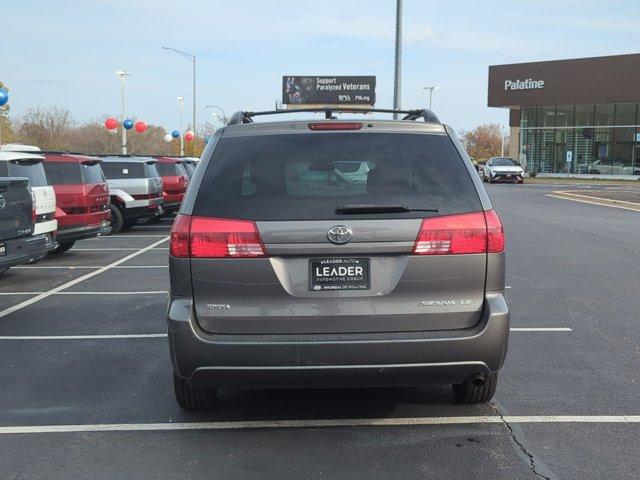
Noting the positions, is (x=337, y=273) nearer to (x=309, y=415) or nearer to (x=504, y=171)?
(x=309, y=415)

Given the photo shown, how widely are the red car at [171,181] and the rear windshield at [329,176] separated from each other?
15496mm

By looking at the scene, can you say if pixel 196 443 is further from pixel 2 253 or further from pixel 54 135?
pixel 54 135

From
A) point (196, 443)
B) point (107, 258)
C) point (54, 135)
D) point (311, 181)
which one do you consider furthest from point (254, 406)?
point (54, 135)

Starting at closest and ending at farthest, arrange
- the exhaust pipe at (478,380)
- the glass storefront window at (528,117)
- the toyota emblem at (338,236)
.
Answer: the toyota emblem at (338,236)
the exhaust pipe at (478,380)
the glass storefront window at (528,117)

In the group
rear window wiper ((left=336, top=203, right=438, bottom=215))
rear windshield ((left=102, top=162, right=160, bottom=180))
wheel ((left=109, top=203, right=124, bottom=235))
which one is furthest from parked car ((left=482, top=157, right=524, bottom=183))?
rear window wiper ((left=336, top=203, right=438, bottom=215))

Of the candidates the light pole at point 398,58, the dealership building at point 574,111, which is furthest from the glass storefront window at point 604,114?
the light pole at point 398,58

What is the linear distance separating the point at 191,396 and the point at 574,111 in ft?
163

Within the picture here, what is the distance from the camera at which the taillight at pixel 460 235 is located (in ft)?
12.7

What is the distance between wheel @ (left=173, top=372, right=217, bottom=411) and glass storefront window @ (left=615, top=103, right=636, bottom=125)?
47.8 m

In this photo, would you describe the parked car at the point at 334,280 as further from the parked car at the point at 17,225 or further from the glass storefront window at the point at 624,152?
the glass storefront window at the point at 624,152

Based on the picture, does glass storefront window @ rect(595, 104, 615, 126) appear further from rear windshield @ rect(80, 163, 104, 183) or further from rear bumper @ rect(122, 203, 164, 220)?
rear windshield @ rect(80, 163, 104, 183)

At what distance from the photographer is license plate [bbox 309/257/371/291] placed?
385 centimetres

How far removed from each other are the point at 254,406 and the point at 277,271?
1349 mm

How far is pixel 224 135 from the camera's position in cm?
419
